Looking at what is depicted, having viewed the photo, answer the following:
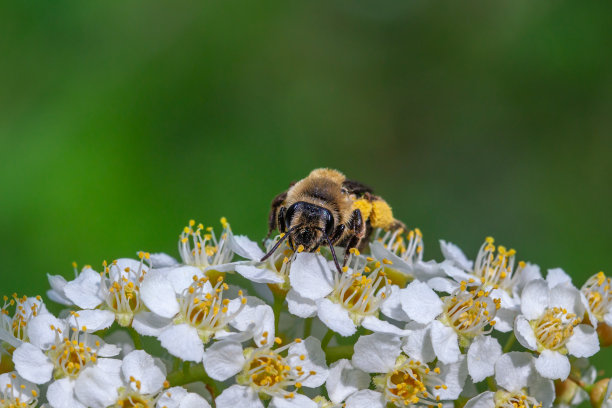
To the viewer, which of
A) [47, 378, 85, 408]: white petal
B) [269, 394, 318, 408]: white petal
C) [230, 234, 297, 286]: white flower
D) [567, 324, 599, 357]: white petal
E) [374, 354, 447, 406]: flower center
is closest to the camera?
[47, 378, 85, 408]: white petal

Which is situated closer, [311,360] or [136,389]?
[136,389]

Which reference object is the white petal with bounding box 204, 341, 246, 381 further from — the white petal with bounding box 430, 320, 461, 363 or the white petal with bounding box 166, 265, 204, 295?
the white petal with bounding box 430, 320, 461, 363

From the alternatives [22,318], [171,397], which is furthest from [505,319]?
[22,318]

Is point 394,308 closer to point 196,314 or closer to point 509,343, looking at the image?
point 509,343

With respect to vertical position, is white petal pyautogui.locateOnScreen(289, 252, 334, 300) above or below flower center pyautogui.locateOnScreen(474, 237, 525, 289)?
below

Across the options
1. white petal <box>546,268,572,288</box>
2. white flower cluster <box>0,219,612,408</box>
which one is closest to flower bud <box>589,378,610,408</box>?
white flower cluster <box>0,219,612,408</box>
